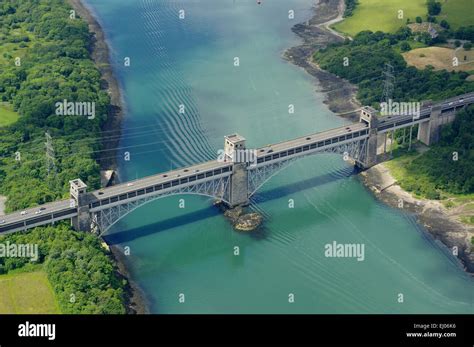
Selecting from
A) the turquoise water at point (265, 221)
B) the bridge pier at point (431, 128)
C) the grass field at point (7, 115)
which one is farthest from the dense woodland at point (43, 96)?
the bridge pier at point (431, 128)

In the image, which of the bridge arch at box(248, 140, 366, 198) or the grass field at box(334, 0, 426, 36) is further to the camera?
the grass field at box(334, 0, 426, 36)

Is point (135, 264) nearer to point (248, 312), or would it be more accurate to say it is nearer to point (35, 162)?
point (248, 312)

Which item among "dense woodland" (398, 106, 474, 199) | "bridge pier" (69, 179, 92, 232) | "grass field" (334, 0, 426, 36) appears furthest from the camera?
"grass field" (334, 0, 426, 36)

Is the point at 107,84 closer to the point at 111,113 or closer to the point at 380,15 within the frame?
the point at 111,113

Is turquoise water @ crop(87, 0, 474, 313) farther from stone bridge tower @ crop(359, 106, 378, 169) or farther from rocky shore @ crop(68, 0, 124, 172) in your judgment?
stone bridge tower @ crop(359, 106, 378, 169)

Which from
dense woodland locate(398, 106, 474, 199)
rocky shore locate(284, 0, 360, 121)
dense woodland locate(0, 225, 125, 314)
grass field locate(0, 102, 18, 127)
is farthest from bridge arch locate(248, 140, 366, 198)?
grass field locate(0, 102, 18, 127)
